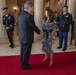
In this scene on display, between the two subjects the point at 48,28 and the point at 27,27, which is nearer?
the point at 27,27

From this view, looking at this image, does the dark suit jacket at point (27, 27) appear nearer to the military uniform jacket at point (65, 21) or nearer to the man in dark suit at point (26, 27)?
the man in dark suit at point (26, 27)

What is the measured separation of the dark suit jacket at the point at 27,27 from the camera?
4.14 metres

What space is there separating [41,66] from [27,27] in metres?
1.24

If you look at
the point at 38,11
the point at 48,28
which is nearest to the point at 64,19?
the point at 48,28

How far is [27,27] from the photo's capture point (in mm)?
4211

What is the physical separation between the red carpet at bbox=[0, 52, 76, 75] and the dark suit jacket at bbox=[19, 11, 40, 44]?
31.5 inches

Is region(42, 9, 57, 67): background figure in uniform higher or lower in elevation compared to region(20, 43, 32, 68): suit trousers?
higher

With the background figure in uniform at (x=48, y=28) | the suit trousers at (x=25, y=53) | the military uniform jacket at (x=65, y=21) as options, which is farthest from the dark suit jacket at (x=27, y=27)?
the military uniform jacket at (x=65, y=21)

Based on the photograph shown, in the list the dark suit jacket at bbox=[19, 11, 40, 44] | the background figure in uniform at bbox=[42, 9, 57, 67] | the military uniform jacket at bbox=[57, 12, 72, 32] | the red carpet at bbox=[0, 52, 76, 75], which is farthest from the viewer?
the military uniform jacket at bbox=[57, 12, 72, 32]

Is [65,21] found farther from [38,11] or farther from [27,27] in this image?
[38,11]

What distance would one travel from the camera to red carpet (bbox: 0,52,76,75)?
14.0 ft

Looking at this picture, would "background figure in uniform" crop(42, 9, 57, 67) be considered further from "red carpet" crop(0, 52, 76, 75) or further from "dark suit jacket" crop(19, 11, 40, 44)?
"dark suit jacket" crop(19, 11, 40, 44)

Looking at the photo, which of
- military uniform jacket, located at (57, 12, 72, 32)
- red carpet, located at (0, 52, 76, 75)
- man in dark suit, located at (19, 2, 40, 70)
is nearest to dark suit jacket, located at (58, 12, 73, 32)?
military uniform jacket, located at (57, 12, 72, 32)

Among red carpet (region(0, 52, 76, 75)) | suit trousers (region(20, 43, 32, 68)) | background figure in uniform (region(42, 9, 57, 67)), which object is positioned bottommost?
red carpet (region(0, 52, 76, 75))
